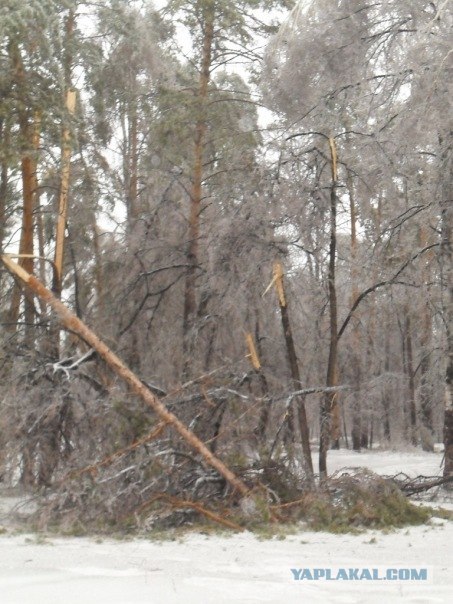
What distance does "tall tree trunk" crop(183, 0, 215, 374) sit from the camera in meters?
13.8

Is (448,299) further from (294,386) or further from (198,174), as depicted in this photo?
(198,174)

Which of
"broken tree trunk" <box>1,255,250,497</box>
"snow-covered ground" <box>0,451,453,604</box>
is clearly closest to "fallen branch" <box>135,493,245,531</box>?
"snow-covered ground" <box>0,451,453,604</box>

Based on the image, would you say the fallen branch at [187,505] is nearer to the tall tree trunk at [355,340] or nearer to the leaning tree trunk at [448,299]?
the tall tree trunk at [355,340]

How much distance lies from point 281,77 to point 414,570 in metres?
8.37

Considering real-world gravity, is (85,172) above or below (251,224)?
above

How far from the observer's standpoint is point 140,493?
800 centimetres

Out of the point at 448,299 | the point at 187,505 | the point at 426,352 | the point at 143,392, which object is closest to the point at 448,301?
the point at 448,299

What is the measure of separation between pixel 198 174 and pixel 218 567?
29.7 feet

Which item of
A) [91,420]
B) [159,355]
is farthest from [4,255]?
[159,355]

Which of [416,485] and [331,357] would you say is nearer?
[416,485]

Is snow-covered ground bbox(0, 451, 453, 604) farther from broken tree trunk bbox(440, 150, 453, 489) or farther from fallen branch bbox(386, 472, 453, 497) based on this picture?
broken tree trunk bbox(440, 150, 453, 489)

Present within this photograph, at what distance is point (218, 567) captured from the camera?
637 cm

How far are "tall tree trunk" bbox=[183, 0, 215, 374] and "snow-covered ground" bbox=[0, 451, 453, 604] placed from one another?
6.15 metres

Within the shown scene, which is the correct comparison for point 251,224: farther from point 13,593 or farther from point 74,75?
point 13,593
